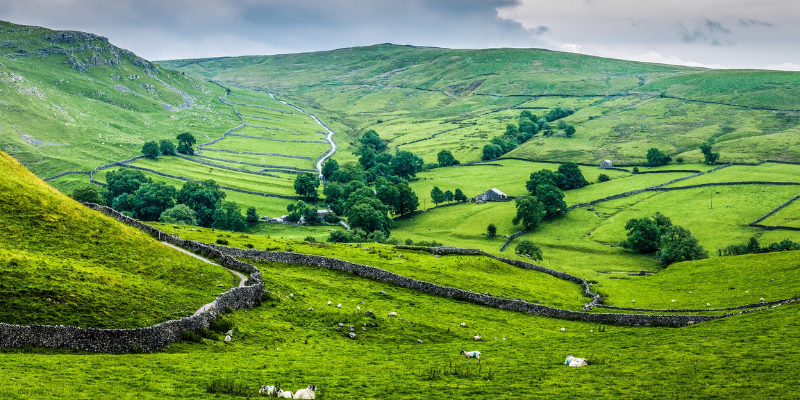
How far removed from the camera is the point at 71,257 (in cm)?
3309

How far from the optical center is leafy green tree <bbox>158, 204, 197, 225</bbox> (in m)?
116

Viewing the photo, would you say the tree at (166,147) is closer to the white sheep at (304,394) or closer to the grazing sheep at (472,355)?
the grazing sheep at (472,355)

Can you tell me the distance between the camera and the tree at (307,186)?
153 meters

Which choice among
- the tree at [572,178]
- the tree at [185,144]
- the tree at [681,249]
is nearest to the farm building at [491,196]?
the tree at [572,178]

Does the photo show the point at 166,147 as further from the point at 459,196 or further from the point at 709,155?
the point at 709,155

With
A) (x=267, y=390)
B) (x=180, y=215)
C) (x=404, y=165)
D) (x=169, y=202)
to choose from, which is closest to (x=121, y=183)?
(x=169, y=202)

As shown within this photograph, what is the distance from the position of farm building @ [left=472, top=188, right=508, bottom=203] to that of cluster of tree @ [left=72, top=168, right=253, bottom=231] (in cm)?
5788

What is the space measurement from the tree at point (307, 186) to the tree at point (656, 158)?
102313mm

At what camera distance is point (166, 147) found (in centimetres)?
18688

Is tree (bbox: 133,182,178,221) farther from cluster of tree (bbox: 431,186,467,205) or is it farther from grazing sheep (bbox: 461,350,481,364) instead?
grazing sheep (bbox: 461,350,481,364)

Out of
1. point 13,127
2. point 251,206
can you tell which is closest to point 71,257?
point 251,206

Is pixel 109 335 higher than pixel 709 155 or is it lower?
lower

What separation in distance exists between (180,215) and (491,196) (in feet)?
253

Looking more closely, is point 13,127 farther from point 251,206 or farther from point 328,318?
point 328,318
